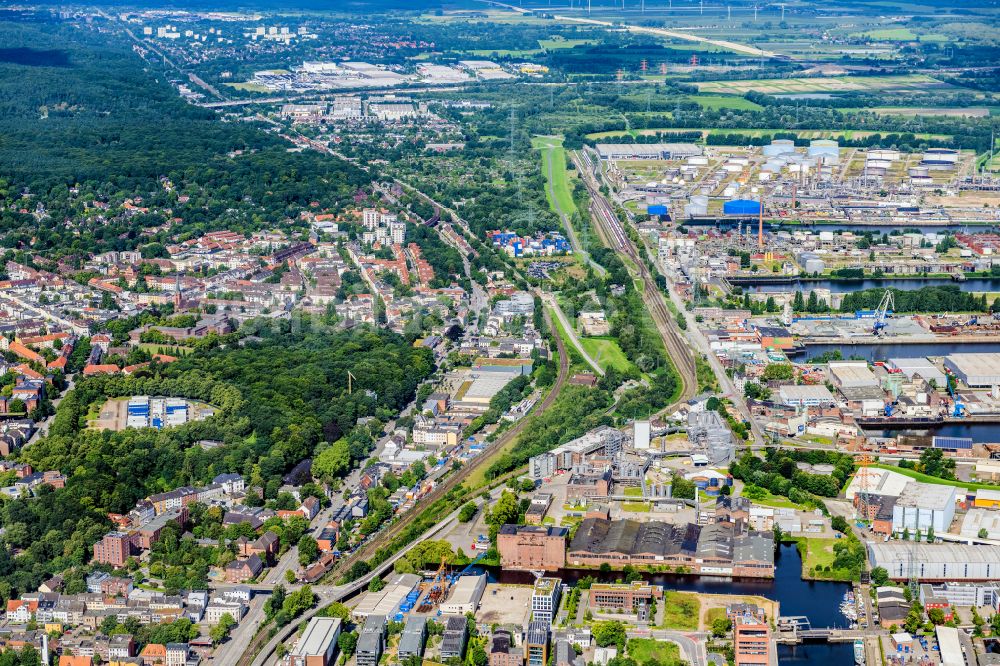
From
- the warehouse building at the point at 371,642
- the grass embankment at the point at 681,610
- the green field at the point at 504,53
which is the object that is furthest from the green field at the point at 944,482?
the green field at the point at 504,53

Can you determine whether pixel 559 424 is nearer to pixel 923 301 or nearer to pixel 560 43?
pixel 923 301

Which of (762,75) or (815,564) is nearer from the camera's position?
(815,564)

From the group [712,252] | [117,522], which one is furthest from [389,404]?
[712,252]

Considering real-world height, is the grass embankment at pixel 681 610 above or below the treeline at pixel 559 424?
above

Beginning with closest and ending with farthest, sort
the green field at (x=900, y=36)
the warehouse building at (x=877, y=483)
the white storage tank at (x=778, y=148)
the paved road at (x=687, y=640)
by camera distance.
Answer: the paved road at (x=687, y=640)
the warehouse building at (x=877, y=483)
the white storage tank at (x=778, y=148)
the green field at (x=900, y=36)

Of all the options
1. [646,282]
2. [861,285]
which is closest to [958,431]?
[861,285]

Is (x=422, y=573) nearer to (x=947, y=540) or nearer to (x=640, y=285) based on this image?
(x=947, y=540)

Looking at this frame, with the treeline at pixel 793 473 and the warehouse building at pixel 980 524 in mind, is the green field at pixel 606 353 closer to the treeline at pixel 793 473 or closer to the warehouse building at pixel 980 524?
the treeline at pixel 793 473
